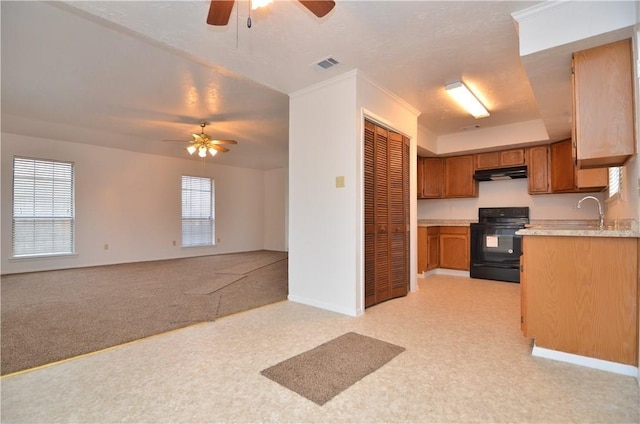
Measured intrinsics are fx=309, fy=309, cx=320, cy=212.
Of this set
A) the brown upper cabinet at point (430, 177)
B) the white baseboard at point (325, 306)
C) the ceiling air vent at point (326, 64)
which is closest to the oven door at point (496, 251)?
the brown upper cabinet at point (430, 177)

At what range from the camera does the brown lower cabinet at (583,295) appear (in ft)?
6.74

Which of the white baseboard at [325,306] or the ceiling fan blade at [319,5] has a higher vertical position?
the ceiling fan blade at [319,5]

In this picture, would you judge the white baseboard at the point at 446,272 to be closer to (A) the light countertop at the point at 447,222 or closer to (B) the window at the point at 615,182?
(A) the light countertop at the point at 447,222

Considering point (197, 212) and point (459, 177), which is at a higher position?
point (459, 177)

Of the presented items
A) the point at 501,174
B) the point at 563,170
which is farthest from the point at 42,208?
the point at 563,170

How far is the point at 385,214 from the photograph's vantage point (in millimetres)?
3834

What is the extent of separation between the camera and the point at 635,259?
205 centimetres

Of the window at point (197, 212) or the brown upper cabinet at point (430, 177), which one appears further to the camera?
the window at point (197, 212)

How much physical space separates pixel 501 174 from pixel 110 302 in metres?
Answer: 6.11

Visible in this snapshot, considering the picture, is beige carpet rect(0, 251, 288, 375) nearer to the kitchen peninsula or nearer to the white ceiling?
the white ceiling

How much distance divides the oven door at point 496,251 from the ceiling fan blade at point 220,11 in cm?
499

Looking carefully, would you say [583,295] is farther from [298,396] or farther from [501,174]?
[501,174]

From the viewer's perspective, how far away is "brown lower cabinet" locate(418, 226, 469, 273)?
5410 millimetres

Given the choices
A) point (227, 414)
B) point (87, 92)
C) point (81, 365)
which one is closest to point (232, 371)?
point (227, 414)
